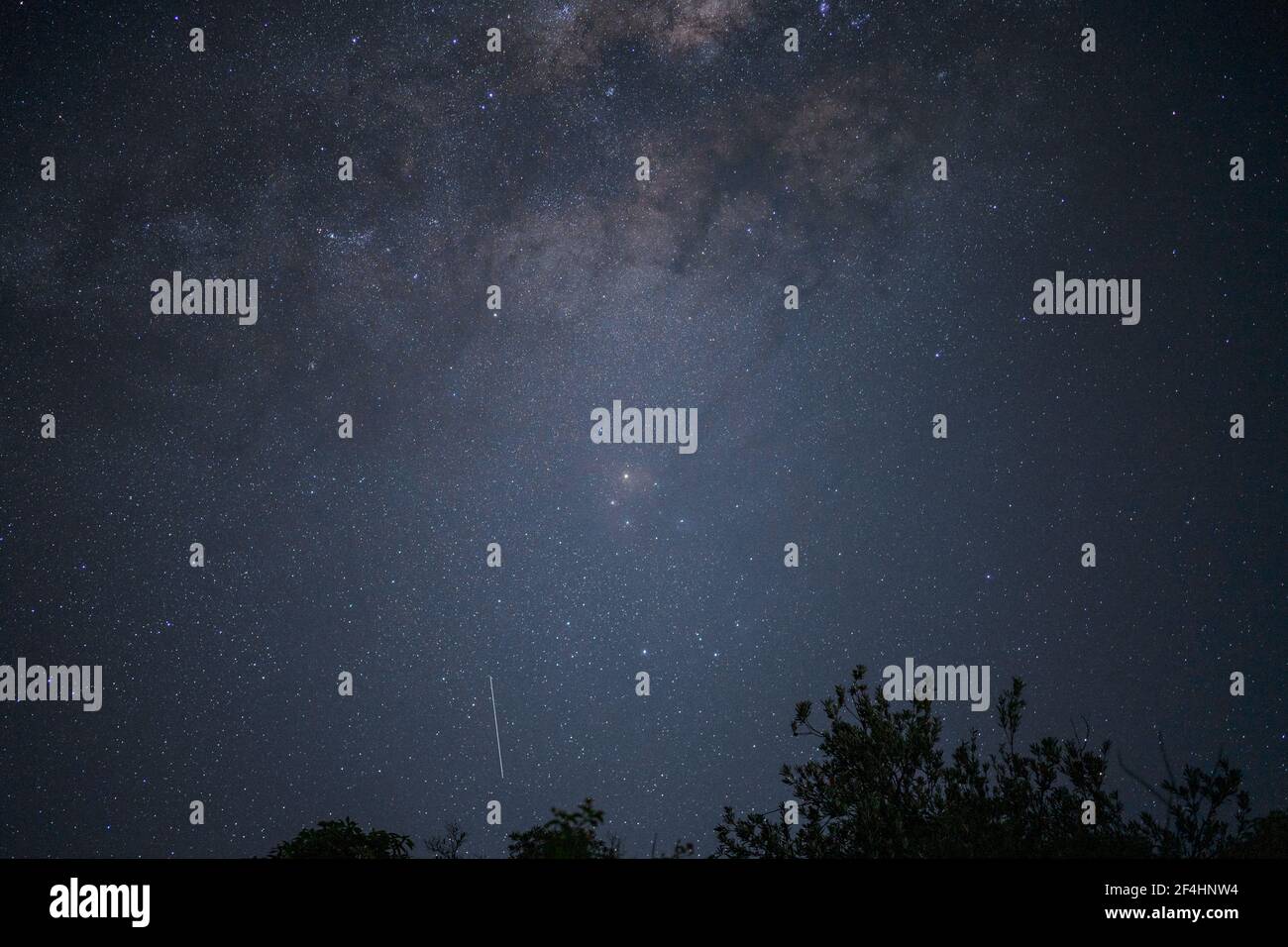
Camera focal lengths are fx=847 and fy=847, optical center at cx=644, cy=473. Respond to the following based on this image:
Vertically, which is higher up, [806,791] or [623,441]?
[623,441]

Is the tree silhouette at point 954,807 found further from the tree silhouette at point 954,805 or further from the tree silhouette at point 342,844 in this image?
the tree silhouette at point 342,844

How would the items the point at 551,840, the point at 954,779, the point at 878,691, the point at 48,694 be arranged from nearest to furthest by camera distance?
the point at 551,840
the point at 954,779
the point at 878,691
the point at 48,694

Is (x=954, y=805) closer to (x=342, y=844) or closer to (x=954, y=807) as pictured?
(x=954, y=807)

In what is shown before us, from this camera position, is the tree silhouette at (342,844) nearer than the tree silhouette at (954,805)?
No

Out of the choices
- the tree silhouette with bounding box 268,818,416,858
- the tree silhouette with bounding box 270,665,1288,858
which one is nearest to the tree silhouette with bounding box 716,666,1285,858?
the tree silhouette with bounding box 270,665,1288,858

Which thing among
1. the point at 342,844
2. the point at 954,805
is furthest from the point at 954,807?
the point at 342,844

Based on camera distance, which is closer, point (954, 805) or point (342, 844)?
point (954, 805)

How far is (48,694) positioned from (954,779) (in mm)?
11431

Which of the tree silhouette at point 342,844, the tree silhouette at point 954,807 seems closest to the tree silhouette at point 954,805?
the tree silhouette at point 954,807
